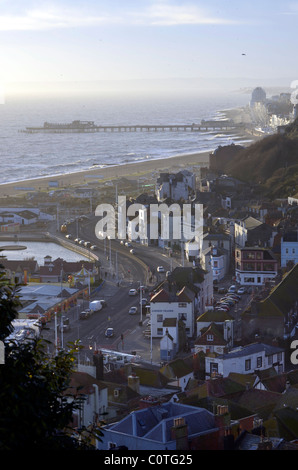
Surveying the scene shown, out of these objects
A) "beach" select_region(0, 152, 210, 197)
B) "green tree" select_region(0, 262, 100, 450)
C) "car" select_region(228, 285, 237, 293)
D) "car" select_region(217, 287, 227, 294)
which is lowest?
"car" select_region(217, 287, 227, 294)

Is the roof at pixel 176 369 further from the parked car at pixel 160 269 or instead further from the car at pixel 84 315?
the parked car at pixel 160 269

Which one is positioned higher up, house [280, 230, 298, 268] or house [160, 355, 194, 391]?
house [280, 230, 298, 268]

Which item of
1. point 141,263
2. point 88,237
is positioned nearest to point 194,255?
point 141,263

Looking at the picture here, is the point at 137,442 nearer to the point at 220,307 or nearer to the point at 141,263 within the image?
the point at 220,307

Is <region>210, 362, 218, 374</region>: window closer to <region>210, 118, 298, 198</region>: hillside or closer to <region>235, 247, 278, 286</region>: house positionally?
<region>235, 247, 278, 286</region>: house

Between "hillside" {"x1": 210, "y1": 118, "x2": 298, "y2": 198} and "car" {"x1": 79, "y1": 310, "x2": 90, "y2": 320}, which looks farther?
"hillside" {"x1": 210, "y1": 118, "x2": 298, "y2": 198}

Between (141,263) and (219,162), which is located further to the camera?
(219,162)

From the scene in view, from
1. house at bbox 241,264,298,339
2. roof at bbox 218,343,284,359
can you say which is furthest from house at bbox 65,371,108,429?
house at bbox 241,264,298,339
